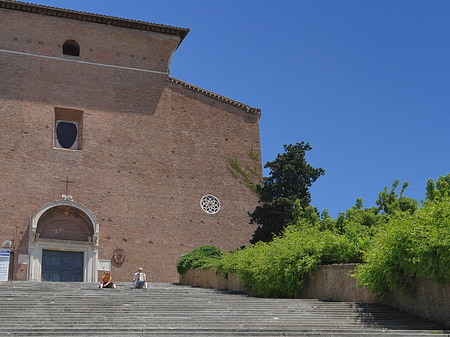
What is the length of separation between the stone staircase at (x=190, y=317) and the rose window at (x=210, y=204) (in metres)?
12.0

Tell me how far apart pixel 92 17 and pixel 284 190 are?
34.1 feet

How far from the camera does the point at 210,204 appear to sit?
80.4ft

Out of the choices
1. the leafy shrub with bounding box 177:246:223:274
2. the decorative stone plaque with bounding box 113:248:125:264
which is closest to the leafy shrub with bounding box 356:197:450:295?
the leafy shrub with bounding box 177:246:223:274

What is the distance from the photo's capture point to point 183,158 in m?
24.7

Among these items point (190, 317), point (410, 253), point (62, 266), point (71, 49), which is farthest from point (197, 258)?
point (410, 253)

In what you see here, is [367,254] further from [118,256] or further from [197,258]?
[118,256]

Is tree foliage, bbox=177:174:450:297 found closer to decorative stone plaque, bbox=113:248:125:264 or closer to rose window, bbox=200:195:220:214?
decorative stone plaque, bbox=113:248:125:264

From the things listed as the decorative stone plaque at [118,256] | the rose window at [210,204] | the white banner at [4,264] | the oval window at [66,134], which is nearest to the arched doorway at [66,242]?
the decorative stone plaque at [118,256]

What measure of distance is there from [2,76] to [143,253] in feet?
27.6

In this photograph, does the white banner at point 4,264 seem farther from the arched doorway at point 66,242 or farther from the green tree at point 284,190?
the green tree at point 284,190

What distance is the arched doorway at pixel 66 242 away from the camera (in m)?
21.6

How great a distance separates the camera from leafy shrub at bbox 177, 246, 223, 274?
1971 cm

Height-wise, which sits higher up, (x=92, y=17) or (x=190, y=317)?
(x=92, y=17)

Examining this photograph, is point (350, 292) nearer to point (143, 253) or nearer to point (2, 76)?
point (143, 253)
